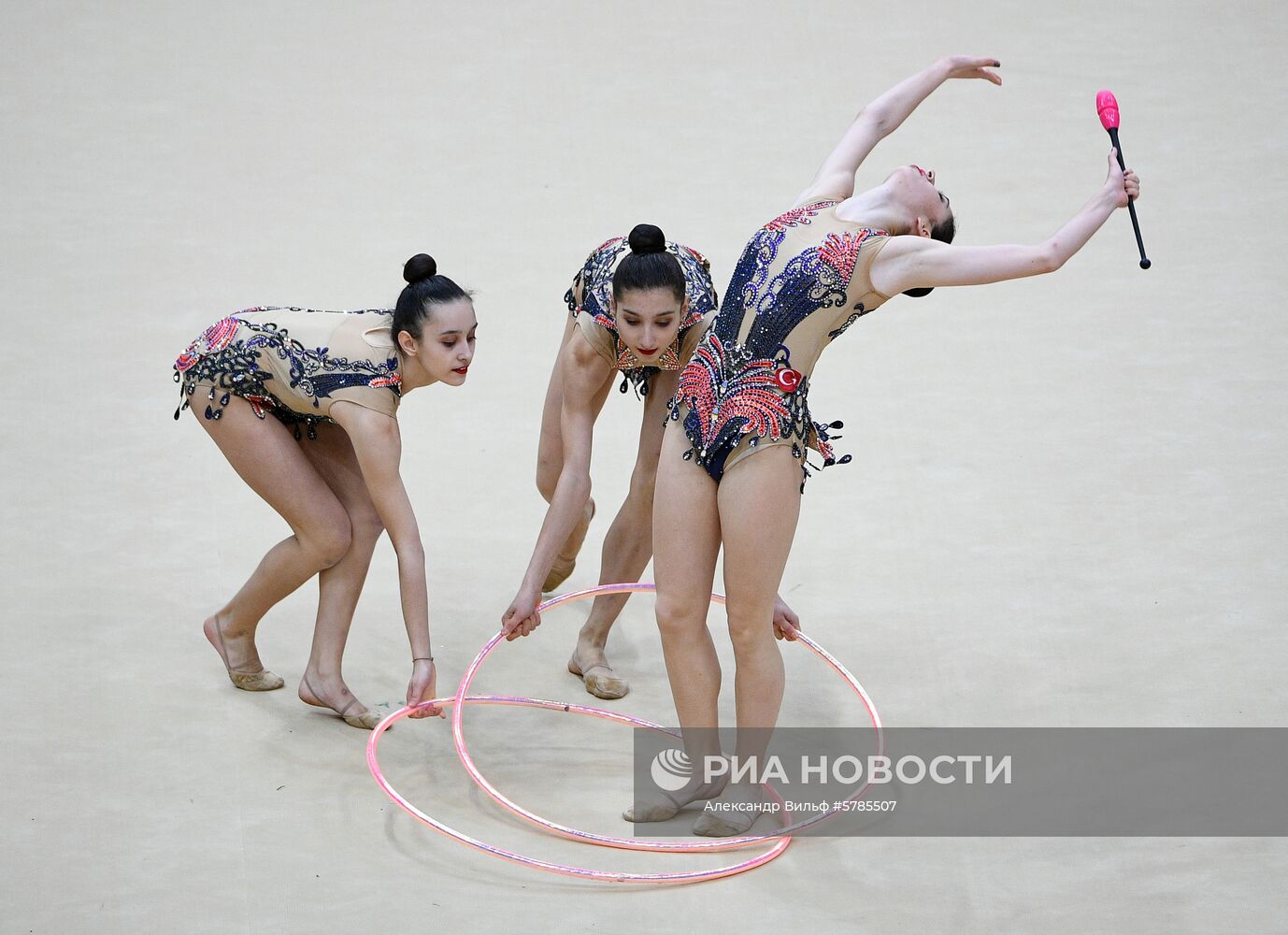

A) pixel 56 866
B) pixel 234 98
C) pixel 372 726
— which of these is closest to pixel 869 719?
pixel 372 726

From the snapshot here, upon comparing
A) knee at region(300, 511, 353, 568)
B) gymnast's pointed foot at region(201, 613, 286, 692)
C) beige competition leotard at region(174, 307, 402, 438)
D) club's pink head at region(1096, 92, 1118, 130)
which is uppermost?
club's pink head at region(1096, 92, 1118, 130)

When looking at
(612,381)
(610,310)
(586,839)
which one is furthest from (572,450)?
(586,839)

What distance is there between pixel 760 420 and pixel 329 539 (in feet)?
4.43

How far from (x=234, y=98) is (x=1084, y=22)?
5.35 metres

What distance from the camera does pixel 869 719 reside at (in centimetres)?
429

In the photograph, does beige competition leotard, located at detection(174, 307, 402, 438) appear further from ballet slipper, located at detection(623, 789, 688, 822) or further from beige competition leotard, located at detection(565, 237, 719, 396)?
ballet slipper, located at detection(623, 789, 688, 822)

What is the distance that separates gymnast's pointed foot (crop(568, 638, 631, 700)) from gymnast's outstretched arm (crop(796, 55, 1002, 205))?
1518 millimetres

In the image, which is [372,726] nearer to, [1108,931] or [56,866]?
[56,866]

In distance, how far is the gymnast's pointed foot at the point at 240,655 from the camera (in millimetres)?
4262

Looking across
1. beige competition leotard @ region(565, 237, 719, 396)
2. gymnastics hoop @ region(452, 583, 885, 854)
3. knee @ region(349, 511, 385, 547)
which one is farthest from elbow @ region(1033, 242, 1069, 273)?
knee @ region(349, 511, 385, 547)

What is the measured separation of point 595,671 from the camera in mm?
4418

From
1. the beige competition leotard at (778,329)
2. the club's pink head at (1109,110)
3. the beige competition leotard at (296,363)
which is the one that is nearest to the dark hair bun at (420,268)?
the beige competition leotard at (296,363)

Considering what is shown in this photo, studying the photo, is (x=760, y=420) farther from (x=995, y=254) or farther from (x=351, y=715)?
(x=351, y=715)

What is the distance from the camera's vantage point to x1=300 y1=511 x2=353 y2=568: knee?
405cm
